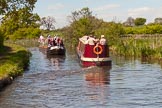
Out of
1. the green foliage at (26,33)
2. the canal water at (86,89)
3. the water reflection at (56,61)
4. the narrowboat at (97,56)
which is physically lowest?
the canal water at (86,89)

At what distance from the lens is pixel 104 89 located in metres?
23.9

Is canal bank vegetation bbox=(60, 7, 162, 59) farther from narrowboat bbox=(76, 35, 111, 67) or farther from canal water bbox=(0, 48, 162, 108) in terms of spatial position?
canal water bbox=(0, 48, 162, 108)

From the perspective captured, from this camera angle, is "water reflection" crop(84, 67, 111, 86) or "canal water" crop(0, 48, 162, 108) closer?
"canal water" crop(0, 48, 162, 108)

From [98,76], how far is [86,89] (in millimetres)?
6132

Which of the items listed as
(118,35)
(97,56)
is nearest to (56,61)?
(97,56)

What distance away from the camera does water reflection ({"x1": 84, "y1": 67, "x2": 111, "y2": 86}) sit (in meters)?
26.9

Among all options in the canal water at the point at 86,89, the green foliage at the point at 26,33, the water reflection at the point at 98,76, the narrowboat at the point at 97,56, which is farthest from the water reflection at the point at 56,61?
the green foliage at the point at 26,33

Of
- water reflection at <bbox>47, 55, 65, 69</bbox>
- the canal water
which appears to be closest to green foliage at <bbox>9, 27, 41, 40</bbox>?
water reflection at <bbox>47, 55, 65, 69</bbox>

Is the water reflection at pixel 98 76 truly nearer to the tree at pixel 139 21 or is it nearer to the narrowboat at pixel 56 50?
the narrowboat at pixel 56 50

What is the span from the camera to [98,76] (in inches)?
1183

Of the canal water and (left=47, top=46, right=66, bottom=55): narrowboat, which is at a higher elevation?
(left=47, top=46, right=66, bottom=55): narrowboat

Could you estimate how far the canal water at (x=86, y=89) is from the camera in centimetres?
1981

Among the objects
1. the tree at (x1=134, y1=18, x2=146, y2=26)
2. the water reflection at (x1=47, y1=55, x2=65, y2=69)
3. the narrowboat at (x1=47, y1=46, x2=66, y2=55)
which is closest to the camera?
the water reflection at (x1=47, y1=55, x2=65, y2=69)

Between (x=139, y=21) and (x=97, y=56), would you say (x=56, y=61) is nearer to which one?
(x=97, y=56)
